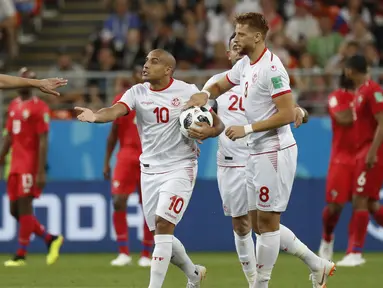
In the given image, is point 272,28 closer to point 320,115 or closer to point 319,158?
point 320,115

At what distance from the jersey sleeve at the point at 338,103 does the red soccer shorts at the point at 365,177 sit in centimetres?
59

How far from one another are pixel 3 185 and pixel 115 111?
21.0ft

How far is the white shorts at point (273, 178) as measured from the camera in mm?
9906

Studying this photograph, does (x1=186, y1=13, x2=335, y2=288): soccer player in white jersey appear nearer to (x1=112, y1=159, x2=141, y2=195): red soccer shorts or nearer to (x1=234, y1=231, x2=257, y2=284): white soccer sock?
(x1=234, y1=231, x2=257, y2=284): white soccer sock

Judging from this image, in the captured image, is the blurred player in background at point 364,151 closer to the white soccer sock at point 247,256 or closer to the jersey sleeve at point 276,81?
the white soccer sock at point 247,256

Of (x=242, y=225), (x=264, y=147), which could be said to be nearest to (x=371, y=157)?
(x=242, y=225)

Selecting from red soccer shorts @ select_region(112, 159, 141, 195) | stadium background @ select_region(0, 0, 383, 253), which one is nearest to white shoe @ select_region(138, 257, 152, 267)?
red soccer shorts @ select_region(112, 159, 141, 195)

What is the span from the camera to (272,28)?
2041cm

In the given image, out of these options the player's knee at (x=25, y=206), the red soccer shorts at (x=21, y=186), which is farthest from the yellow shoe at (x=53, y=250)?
the red soccer shorts at (x=21, y=186)

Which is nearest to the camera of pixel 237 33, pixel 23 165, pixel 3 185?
pixel 237 33

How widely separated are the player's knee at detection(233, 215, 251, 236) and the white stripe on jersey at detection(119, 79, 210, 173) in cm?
120

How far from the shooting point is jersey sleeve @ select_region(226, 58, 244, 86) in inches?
410

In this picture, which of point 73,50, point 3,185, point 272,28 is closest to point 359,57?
point 3,185

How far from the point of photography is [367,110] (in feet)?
44.9
